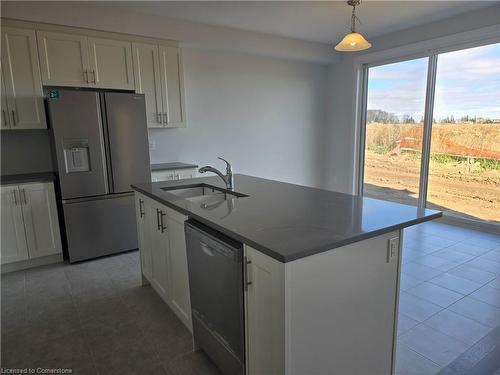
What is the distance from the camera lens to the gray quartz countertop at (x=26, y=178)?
10.0 feet

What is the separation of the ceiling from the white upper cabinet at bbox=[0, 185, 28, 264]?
220 centimetres

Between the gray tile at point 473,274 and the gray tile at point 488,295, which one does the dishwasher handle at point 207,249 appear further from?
the gray tile at point 473,274

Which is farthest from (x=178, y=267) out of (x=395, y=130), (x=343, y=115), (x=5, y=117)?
(x=343, y=115)

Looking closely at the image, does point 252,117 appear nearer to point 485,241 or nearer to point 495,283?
point 485,241

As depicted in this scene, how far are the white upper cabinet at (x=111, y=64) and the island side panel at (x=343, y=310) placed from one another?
10.5ft

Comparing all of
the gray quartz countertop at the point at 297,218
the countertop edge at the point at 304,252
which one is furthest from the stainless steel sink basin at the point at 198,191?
the countertop edge at the point at 304,252

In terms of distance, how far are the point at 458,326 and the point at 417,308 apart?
280 millimetres

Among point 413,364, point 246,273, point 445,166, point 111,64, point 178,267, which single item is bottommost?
point 413,364

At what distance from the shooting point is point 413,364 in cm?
184

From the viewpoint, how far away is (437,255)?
333 cm

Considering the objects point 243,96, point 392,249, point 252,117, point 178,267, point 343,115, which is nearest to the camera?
point 392,249

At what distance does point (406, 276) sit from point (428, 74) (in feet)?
9.91

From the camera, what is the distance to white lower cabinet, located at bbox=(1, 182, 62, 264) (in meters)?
3.03

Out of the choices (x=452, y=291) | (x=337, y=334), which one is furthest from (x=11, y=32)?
(x=452, y=291)
